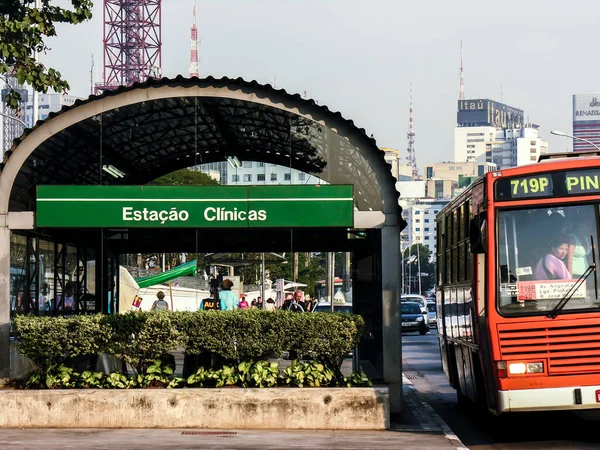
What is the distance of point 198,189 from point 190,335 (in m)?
2.14

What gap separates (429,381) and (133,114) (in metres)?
10.6

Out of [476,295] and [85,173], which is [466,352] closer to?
[476,295]

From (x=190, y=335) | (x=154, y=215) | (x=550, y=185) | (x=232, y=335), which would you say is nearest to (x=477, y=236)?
(x=550, y=185)

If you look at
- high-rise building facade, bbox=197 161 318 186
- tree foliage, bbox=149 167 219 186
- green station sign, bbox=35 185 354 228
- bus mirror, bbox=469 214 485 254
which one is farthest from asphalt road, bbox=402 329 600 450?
tree foliage, bbox=149 167 219 186

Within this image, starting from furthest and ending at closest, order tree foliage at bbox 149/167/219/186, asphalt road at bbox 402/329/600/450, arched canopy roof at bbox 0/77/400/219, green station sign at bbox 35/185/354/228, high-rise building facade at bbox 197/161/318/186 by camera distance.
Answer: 1. tree foliage at bbox 149/167/219/186
2. high-rise building facade at bbox 197/161/318/186
3. arched canopy roof at bbox 0/77/400/219
4. green station sign at bbox 35/185/354/228
5. asphalt road at bbox 402/329/600/450

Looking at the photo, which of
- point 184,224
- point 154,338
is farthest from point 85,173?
point 154,338

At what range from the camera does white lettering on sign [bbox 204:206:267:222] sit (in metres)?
16.4

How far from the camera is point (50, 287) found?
18.8 m

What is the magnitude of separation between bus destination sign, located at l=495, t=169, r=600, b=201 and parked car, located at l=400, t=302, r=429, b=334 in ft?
123

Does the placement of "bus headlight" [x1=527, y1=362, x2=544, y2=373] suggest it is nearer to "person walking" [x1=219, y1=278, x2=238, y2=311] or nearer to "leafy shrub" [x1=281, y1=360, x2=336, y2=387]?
"leafy shrub" [x1=281, y1=360, x2=336, y2=387]

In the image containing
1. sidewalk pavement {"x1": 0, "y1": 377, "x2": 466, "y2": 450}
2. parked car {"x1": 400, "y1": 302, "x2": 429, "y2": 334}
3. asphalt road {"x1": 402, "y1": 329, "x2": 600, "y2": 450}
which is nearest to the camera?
sidewalk pavement {"x1": 0, "y1": 377, "x2": 466, "y2": 450}

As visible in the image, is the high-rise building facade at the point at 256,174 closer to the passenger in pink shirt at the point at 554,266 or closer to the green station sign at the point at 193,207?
the green station sign at the point at 193,207

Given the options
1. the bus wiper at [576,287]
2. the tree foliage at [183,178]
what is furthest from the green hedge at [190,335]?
the bus wiper at [576,287]

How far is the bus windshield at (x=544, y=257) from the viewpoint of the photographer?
500 inches
